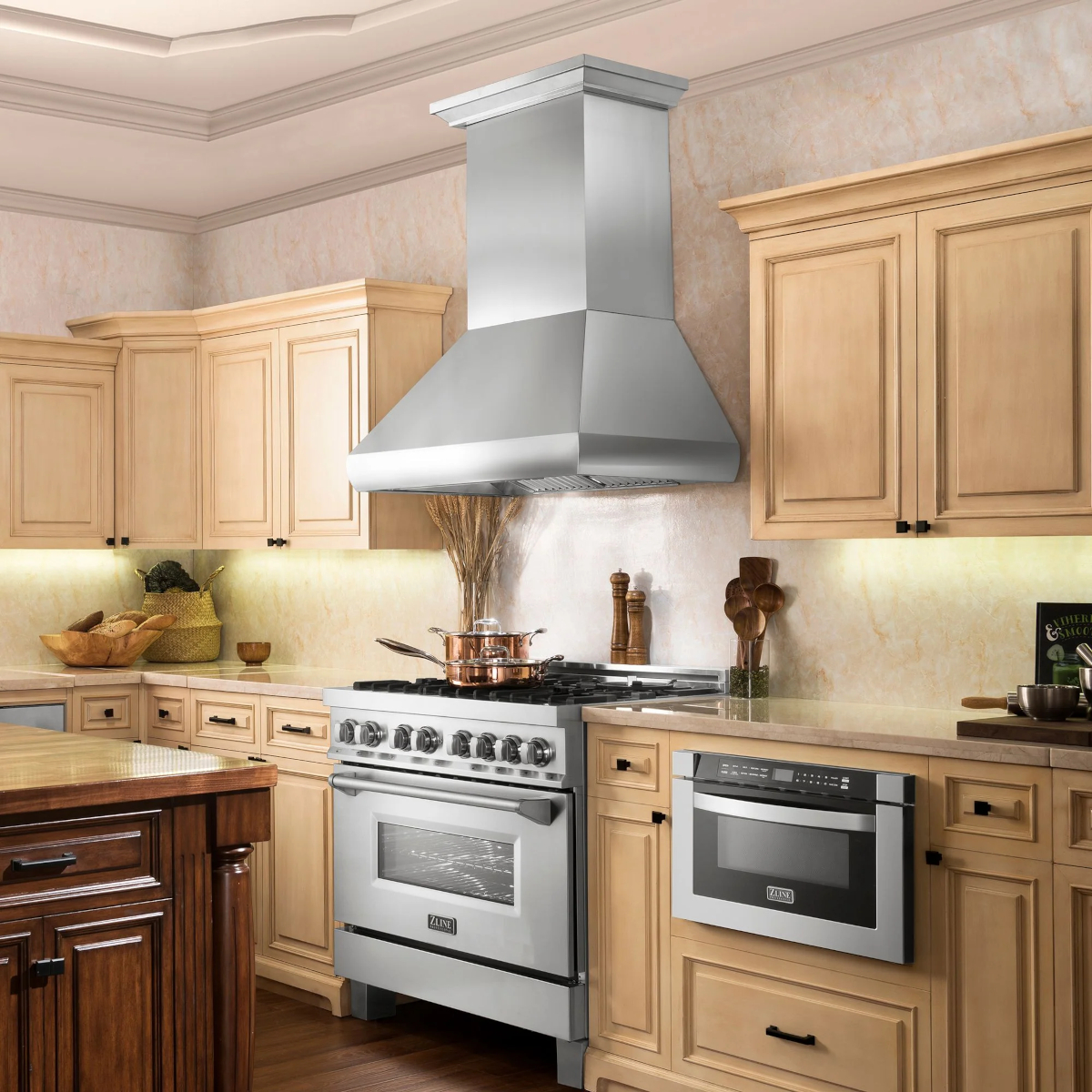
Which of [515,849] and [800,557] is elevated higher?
[800,557]

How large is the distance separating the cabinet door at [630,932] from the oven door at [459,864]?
78 millimetres

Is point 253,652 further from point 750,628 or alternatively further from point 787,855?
point 787,855

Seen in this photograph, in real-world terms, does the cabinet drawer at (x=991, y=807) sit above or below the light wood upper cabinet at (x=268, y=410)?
below

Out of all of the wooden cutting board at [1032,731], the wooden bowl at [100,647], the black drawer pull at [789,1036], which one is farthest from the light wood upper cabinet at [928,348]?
the wooden bowl at [100,647]

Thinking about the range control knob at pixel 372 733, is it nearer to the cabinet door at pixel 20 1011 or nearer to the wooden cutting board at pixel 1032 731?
the cabinet door at pixel 20 1011

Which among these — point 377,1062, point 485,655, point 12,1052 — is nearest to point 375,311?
point 485,655

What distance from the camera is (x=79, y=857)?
2.62 meters

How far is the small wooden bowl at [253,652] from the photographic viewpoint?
18.3 feet

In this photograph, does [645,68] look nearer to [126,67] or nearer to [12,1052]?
[126,67]

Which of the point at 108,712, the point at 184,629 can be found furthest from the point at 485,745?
the point at 184,629

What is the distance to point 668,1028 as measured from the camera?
356cm

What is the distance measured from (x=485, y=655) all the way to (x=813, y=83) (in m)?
1.94

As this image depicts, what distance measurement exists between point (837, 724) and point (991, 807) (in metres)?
0.48

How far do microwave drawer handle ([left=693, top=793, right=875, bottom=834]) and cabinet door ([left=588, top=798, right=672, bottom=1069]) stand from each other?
0.21m
